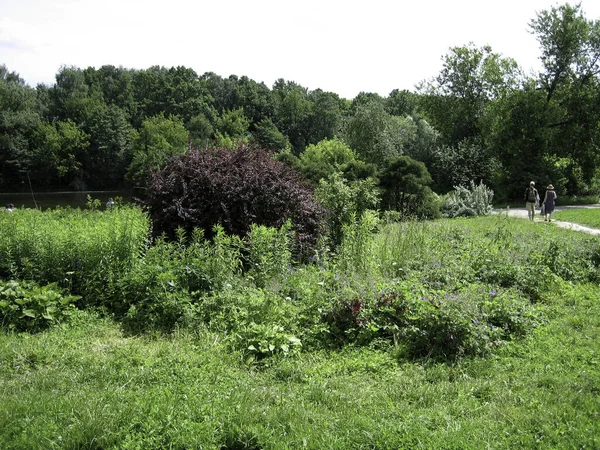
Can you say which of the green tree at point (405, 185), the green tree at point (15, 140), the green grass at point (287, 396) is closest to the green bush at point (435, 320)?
the green grass at point (287, 396)

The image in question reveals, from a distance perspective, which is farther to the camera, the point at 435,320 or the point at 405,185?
the point at 405,185

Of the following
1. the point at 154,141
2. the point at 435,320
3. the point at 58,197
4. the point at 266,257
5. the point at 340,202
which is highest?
the point at 154,141

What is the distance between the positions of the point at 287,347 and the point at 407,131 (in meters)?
36.6

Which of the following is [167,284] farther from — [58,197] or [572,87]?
[58,197]

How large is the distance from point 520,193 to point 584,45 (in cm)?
890

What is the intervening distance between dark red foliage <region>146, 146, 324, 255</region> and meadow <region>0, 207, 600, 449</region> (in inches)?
34.6

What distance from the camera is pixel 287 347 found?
14.7ft

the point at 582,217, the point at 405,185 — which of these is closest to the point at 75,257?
the point at 405,185

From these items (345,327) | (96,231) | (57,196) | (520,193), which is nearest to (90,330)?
(96,231)

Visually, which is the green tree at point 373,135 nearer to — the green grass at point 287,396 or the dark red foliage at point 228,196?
the dark red foliage at point 228,196

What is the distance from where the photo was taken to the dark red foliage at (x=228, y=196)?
753 cm

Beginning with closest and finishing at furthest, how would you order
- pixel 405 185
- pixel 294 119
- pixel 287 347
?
1. pixel 287 347
2. pixel 405 185
3. pixel 294 119

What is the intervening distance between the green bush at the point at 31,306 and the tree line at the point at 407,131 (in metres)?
4.03

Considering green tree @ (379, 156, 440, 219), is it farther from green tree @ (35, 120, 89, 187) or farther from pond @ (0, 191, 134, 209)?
green tree @ (35, 120, 89, 187)
